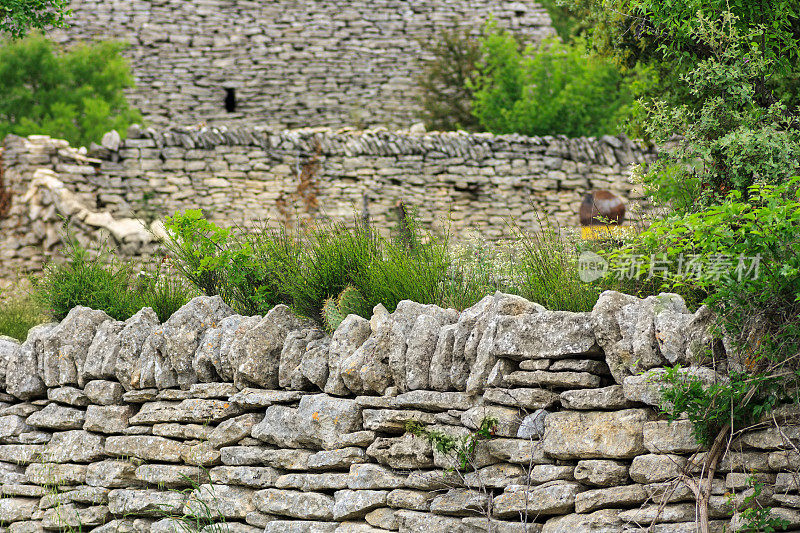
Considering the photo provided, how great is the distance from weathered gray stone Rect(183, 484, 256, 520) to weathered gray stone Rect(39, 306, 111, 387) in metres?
1.16

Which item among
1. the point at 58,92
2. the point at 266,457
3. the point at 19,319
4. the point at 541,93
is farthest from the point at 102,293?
the point at 541,93

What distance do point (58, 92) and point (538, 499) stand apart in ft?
41.3

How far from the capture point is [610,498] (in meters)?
3.24

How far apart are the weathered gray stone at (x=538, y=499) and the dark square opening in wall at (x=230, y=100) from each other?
13.8 meters

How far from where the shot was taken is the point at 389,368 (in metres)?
4.04

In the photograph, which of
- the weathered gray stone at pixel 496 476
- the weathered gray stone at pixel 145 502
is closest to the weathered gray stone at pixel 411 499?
the weathered gray stone at pixel 496 476

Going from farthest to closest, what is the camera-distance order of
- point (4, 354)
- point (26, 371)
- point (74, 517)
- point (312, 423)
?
point (4, 354), point (26, 371), point (74, 517), point (312, 423)

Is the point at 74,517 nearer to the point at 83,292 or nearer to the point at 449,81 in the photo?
the point at 83,292

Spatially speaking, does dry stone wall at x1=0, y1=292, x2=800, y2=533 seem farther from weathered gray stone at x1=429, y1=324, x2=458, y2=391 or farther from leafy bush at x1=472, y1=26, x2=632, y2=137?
leafy bush at x1=472, y1=26, x2=632, y2=137

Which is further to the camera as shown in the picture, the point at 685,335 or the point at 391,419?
the point at 391,419

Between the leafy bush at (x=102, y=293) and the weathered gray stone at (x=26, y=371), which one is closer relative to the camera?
the weathered gray stone at (x=26, y=371)

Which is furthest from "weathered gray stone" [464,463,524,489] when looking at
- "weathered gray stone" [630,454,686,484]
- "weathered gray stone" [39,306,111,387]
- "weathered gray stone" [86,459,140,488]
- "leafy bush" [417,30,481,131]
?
"leafy bush" [417,30,481,131]

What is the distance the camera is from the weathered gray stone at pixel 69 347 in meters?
5.10

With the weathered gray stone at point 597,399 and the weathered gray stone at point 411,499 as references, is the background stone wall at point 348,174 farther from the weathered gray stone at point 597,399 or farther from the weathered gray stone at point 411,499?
the weathered gray stone at point 597,399
